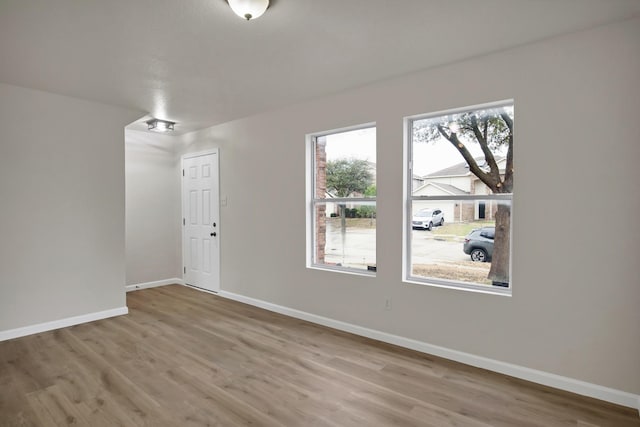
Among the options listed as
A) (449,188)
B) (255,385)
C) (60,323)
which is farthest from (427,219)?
(60,323)

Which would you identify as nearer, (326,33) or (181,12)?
(181,12)

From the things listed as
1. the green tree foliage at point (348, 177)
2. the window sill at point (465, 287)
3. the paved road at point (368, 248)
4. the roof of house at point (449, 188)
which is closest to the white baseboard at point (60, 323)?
the paved road at point (368, 248)

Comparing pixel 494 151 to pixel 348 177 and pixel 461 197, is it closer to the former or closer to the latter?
pixel 461 197

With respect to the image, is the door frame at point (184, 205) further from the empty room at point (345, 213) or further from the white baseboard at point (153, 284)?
the empty room at point (345, 213)

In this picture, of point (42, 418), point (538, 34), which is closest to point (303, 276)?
point (42, 418)

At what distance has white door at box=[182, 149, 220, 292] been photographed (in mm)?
5281

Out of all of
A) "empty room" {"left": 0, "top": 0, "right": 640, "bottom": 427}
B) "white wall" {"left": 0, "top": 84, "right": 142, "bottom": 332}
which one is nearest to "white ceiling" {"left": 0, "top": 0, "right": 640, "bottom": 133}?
"empty room" {"left": 0, "top": 0, "right": 640, "bottom": 427}

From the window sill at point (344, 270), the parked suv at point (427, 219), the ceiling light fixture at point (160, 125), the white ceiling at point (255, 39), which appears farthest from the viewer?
the ceiling light fixture at point (160, 125)

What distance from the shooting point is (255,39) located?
101 inches

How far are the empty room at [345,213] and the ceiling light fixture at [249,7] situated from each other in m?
0.02

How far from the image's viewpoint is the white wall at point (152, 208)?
5.59m

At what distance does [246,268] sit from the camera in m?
4.82

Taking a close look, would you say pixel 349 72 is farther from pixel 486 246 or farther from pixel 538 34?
pixel 486 246

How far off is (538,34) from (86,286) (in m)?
5.02
